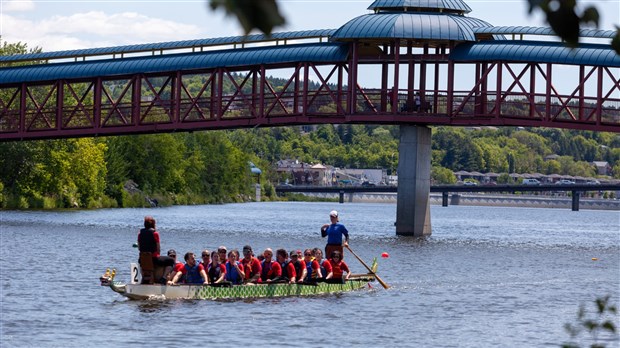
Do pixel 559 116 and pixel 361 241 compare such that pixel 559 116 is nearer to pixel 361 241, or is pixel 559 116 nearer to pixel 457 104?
pixel 457 104

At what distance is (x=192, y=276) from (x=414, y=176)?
33.7 metres

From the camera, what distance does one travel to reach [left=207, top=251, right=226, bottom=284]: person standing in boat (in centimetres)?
3003

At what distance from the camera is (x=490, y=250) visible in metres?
57.3

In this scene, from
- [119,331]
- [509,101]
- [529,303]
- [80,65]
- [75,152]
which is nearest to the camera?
[119,331]

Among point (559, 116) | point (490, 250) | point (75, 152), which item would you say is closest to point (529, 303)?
point (490, 250)

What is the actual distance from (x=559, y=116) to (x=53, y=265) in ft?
92.2

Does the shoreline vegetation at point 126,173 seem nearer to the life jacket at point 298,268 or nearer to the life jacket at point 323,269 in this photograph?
the life jacket at point 323,269

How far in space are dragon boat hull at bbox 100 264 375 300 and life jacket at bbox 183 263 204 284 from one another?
330mm

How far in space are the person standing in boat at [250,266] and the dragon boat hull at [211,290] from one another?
1.05ft

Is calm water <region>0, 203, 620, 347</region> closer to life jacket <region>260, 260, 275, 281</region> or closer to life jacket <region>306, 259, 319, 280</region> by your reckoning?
life jacket <region>306, 259, 319, 280</region>

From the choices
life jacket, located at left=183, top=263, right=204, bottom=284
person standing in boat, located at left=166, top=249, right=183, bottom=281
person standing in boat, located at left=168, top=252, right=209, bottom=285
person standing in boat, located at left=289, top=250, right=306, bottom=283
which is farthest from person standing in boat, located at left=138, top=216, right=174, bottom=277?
person standing in boat, located at left=289, top=250, right=306, bottom=283

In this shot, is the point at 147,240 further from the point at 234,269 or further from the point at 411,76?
the point at 411,76

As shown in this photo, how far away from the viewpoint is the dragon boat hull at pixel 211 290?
28.9 meters

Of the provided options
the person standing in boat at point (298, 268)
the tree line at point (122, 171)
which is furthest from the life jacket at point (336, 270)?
the tree line at point (122, 171)
